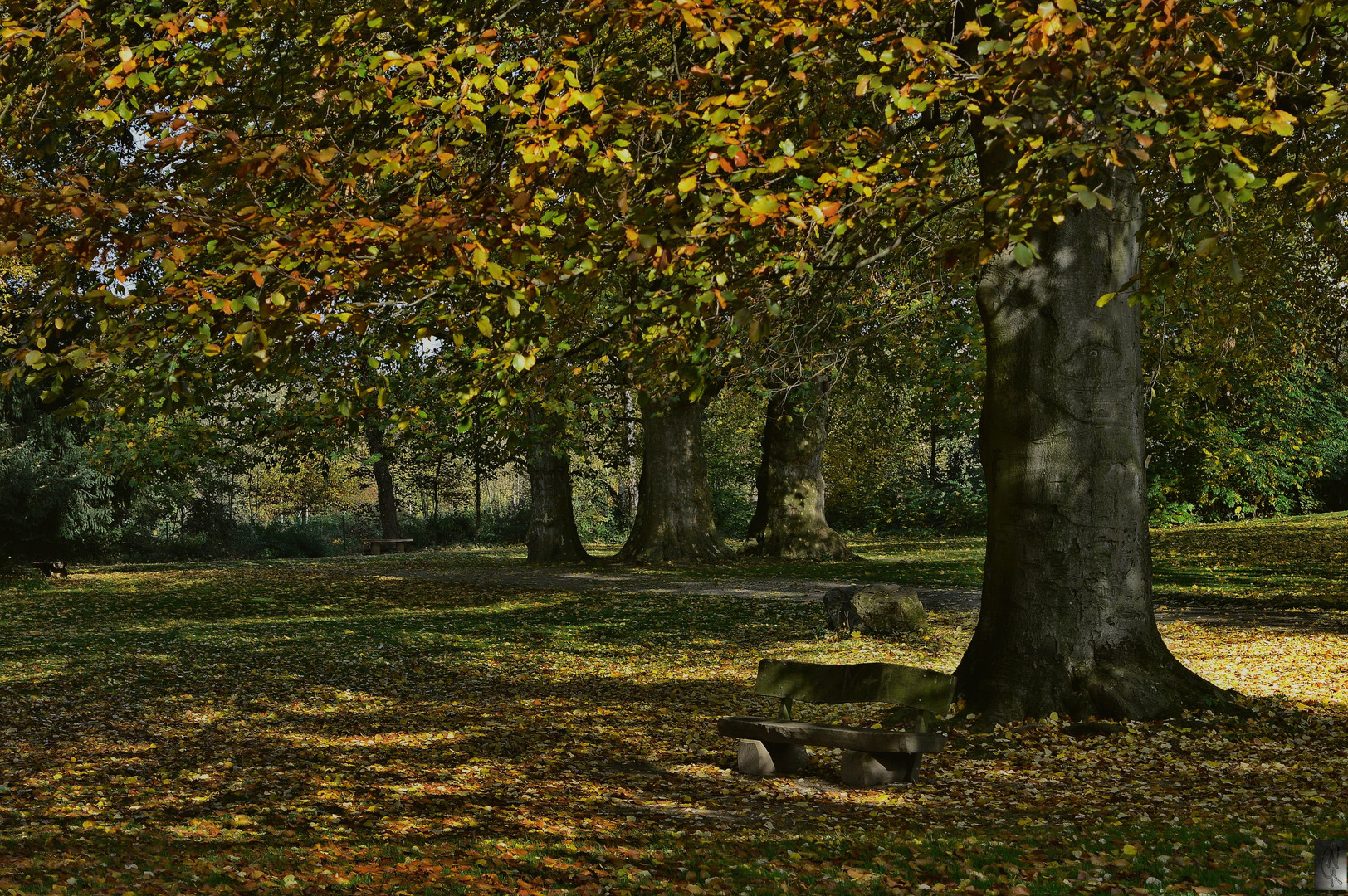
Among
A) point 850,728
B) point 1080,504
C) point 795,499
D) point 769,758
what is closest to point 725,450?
point 795,499

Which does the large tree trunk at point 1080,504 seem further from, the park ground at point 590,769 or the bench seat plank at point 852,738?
the bench seat plank at point 852,738

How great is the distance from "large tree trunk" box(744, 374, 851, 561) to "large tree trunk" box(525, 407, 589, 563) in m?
3.98

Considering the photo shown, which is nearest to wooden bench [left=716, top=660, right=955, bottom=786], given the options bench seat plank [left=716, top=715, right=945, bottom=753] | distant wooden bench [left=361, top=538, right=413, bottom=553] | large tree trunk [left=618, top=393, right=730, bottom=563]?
bench seat plank [left=716, top=715, right=945, bottom=753]

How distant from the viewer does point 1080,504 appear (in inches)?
315

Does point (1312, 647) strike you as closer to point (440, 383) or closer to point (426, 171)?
point (440, 383)

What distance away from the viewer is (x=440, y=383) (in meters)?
9.45

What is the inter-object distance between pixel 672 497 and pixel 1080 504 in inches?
601

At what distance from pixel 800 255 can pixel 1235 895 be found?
4.13 metres

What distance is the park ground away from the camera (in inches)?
195

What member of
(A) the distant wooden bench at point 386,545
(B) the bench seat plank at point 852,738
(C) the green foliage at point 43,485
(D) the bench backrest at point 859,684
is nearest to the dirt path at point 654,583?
(C) the green foliage at point 43,485

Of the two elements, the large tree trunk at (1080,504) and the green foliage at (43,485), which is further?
the green foliage at (43,485)

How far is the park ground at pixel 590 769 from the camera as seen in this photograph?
4.95 meters

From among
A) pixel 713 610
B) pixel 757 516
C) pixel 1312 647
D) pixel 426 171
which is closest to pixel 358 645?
pixel 713 610

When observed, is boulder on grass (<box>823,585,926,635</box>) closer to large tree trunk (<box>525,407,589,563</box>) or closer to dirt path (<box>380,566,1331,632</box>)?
dirt path (<box>380,566,1331,632</box>)
